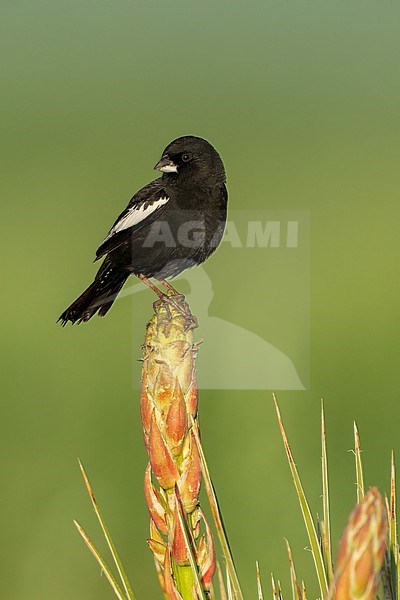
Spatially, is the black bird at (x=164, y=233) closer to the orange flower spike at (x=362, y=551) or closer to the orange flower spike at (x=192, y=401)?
the orange flower spike at (x=192, y=401)

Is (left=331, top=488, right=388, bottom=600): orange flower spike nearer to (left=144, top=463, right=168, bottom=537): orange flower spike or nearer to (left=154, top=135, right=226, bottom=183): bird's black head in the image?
(left=144, top=463, right=168, bottom=537): orange flower spike

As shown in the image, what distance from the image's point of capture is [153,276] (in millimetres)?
2023

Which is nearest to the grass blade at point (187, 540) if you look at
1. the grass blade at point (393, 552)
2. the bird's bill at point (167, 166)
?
the grass blade at point (393, 552)

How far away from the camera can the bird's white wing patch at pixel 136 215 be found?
1.99 meters

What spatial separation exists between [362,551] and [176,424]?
275mm

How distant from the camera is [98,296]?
1915mm

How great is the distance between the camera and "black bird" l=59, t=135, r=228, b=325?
1.93 m

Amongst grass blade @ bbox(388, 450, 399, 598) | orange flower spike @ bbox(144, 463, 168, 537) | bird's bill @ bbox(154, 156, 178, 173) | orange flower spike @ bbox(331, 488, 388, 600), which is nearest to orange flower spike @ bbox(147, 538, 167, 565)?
orange flower spike @ bbox(144, 463, 168, 537)

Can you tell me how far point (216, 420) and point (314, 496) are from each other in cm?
78

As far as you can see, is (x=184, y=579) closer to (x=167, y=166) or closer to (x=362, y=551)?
(x=362, y=551)

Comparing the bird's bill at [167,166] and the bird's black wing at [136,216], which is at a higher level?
the bird's bill at [167,166]

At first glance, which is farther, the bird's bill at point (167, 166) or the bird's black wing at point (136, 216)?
the bird's bill at point (167, 166)

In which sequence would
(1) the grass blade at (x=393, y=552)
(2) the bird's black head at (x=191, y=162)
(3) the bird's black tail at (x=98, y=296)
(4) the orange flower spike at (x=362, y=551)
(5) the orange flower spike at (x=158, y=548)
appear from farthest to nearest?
(2) the bird's black head at (x=191, y=162) < (3) the bird's black tail at (x=98, y=296) < (5) the orange flower spike at (x=158, y=548) < (1) the grass blade at (x=393, y=552) < (4) the orange flower spike at (x=362, y=551)

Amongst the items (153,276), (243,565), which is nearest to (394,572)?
(153,276)
